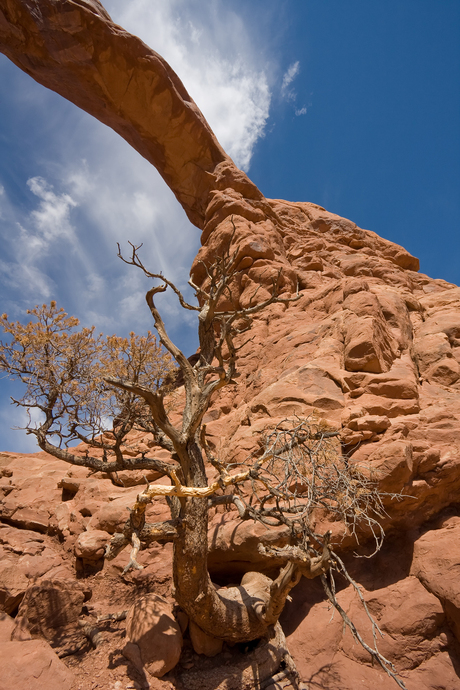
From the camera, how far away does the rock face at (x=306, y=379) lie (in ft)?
21.5

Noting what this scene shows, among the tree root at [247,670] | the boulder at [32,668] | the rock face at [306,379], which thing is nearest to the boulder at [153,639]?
the tree root at [247,670]

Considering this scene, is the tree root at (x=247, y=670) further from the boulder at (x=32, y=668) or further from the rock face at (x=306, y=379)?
the boulder at (x=32, y=668)

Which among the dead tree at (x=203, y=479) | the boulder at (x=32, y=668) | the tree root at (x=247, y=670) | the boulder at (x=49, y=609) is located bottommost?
the tree root at (x=247, y=670)

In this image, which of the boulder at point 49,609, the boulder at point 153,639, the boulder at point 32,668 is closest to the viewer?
the boulder at point 32,668

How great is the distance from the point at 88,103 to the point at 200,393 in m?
21.0

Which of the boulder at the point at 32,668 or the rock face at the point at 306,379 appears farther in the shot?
the rock face at the point at 306,379

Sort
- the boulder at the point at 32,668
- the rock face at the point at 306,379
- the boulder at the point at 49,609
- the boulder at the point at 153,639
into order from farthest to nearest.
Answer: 1. the rock face at the point at 306,379
2. the boulder at the point at 49,609
3. the boulder at the point at 153,639
4. the boulder at the point at 32,668

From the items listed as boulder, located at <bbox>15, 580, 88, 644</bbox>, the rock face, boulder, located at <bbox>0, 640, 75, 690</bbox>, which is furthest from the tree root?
boulder, located at <bbox>15, 580, 88, 644</bbox>

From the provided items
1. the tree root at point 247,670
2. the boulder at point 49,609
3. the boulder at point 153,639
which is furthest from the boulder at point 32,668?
the tree root at point 247,670

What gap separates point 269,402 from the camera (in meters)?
Answer: 9.96

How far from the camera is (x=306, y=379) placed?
9906 mm

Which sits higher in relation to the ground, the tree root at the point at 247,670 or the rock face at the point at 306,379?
the rock face at the point at 306,379

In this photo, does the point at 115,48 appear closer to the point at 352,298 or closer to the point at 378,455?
the point at 352,298

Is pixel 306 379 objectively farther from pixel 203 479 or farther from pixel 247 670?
pixel 247 670
